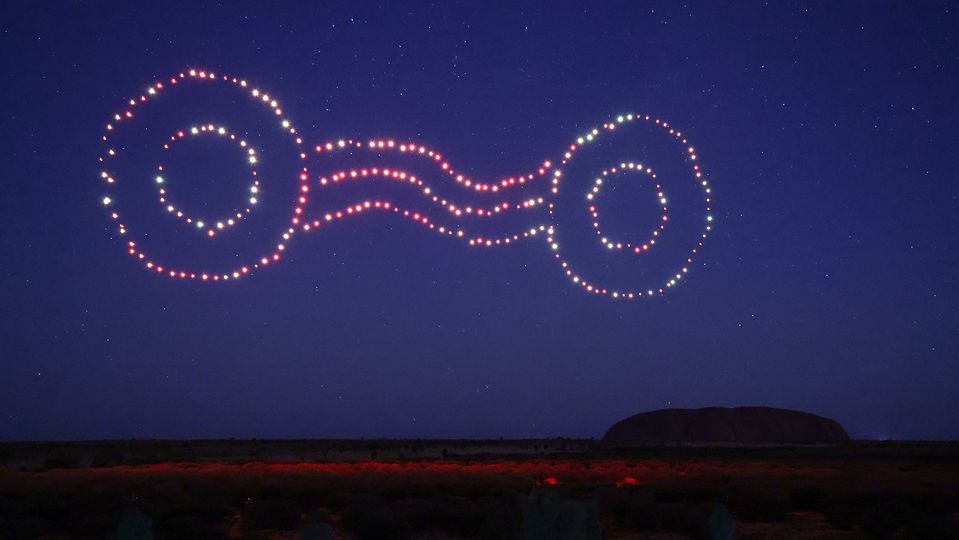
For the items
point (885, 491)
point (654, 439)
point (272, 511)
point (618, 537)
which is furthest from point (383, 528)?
point (654, 439)

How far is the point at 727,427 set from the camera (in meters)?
139

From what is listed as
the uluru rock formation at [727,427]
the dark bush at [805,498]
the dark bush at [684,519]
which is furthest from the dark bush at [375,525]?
the uluru rock formation at [727,427]

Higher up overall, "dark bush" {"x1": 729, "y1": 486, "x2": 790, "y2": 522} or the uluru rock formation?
the uluru rock formation

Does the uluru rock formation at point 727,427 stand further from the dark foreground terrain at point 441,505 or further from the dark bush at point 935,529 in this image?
the dark bush at point 935,529

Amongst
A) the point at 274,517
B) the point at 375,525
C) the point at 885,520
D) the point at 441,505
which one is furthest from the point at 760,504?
the point at 274,517

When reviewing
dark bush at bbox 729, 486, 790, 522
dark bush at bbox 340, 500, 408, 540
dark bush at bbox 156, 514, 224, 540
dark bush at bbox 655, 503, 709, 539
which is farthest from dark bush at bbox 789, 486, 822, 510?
dark bush at bbox 156, 514, 224, 540

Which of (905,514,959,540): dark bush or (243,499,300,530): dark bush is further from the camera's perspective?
(243,499,300,530): dark bush

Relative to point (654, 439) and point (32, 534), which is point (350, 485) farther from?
point (654, 439)

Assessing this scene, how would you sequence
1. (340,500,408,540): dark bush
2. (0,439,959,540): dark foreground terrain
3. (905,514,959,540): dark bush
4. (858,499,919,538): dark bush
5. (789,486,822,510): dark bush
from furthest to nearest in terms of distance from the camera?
(789,486,822,510): dark bush < (858,499,919,538): dark bush < (0,439,959,540): dark foreground terrain < (340,500,408,540): dark bush < (905,514,959,540): dark bush

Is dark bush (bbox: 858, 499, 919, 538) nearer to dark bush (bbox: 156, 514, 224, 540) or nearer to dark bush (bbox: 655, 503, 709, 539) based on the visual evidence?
dark bush (bbox: 655, 503, 709, 539)

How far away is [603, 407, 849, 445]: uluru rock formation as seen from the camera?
138375mm

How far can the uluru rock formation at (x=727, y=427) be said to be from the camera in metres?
138

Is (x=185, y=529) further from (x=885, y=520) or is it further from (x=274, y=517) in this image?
(x=885, y=520)

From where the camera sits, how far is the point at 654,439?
138375mm
